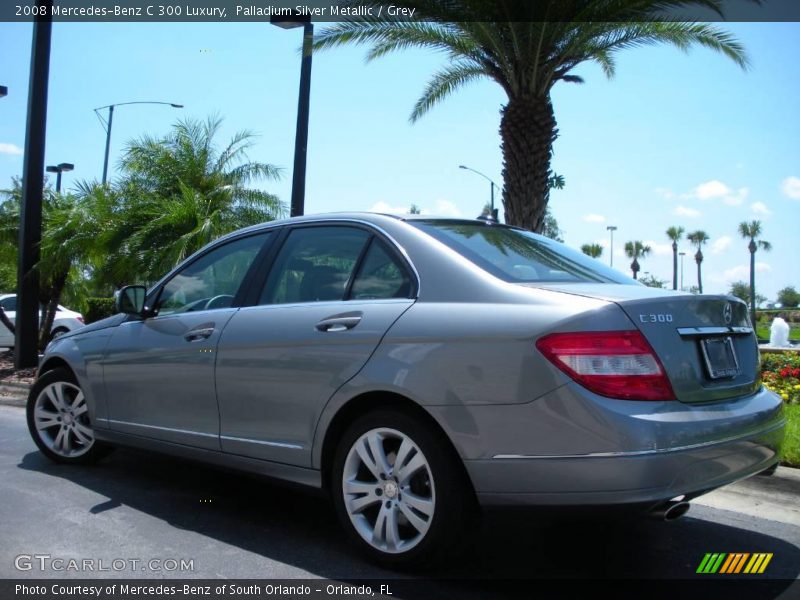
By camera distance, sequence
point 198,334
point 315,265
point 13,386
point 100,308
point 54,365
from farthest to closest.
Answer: point 100,308 → point 13,386 → point 54,365 → point 198,334 → point 315,265

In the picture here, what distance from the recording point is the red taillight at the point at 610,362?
9.59 ft

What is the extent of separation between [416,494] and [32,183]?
1004 centimetres

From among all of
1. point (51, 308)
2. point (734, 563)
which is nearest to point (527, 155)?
point (734, 563)

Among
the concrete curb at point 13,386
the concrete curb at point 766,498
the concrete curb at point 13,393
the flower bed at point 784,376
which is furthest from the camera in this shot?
the concrete curb at point 13,386

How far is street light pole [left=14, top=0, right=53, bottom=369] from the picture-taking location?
11195mm

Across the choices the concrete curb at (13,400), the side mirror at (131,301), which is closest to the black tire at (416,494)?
the side mirror at (131,301)

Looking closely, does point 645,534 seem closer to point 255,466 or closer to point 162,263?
point 255,466

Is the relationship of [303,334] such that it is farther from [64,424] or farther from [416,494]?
[64,424]

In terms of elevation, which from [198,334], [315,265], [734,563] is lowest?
[734,563]

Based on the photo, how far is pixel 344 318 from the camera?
11.9 ft

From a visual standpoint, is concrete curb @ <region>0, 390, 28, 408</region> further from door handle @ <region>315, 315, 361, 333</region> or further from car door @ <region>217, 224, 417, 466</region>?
door handle @ <region>315, 315, 361, 333</region>

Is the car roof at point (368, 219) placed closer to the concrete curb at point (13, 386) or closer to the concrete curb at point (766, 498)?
the concrete curb at point (766, 498)

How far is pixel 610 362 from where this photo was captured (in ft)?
9.64
